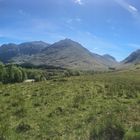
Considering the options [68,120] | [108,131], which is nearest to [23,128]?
[68,120]

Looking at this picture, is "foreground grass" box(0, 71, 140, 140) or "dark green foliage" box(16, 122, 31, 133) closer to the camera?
"foreground grass" box(0, 71, 140, 140)

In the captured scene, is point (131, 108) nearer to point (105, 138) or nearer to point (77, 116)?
point (77, 116)

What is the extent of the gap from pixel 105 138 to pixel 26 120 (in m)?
7.56

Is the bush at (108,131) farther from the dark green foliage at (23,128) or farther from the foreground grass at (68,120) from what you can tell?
the dark green foliage at (23,128)

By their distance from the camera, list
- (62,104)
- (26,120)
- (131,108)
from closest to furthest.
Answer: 1. (26,120)
2. (131,108)
3. (62,104)

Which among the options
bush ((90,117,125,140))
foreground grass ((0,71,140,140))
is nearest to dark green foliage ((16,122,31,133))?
foreground grass ((0,71,140,140))

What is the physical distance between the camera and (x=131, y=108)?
78.1ft

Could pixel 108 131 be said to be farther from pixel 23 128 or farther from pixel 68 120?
pixel 68 120

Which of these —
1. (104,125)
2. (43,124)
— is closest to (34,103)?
(43,124)

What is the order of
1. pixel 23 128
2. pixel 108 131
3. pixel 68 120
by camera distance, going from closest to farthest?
pixel 108 131 < pixel 23 128 < pixel 68 120

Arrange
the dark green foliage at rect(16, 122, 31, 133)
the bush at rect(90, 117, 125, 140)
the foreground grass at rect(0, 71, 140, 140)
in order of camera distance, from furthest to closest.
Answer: the dark green foliage at rect(16, 122, 31, 133), the foreground grass at rect(0, 71, 140, 140), the bush at rect(90, 117, 125, 140)

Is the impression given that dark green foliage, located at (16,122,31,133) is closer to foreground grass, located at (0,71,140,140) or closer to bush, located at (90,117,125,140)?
foreground grass, located at (0,71,140,140)

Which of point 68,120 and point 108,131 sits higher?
point 108,131

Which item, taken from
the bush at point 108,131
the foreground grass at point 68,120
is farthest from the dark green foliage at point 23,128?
the bush at point 108,131
